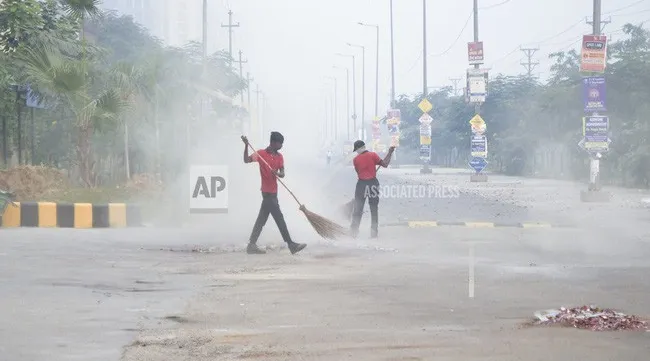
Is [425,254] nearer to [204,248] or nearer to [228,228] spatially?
[204,248]

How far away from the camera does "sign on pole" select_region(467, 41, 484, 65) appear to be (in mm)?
49469

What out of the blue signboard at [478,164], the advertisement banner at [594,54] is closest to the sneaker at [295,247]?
the advertisement banner at [594,54]

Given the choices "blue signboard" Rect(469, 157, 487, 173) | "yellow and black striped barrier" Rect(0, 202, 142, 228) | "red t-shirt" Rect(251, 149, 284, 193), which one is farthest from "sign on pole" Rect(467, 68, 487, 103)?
"red t-shirt" Rect(251, 149, 284, 193)

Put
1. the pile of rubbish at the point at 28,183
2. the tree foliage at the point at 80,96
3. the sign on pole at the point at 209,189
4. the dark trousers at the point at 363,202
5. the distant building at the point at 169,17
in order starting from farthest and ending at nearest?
the distant building at the point at 169,17 → the tree foliage at the point at 80,96 → the pile of rubbish at the point at 28,183 → the sign on pole at the point at 209,189 → the dark trousers at the point at 363,202

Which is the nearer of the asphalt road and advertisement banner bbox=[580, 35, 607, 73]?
the asphalt road

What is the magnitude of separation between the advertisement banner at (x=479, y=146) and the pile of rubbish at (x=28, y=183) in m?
28.0

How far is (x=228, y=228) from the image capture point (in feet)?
70.3

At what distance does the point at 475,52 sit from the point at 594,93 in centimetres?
1925

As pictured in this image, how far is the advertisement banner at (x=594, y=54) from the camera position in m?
30.1

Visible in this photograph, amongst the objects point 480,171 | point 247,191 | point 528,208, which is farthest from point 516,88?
point 528,208

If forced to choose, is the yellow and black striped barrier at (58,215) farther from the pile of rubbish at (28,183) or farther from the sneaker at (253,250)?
the sneaker at (253,250)

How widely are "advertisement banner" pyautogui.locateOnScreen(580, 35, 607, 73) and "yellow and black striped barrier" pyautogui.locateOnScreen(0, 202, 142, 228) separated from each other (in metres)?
14.1

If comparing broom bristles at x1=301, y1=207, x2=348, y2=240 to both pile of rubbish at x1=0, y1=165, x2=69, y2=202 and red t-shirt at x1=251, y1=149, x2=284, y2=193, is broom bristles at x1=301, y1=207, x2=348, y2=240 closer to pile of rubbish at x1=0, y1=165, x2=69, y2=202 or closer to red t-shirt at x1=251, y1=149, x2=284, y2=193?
red t-shirt at x1=251, y1=149, x2=284, y2=193

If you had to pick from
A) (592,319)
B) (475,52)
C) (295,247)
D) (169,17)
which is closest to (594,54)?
(295,247)
